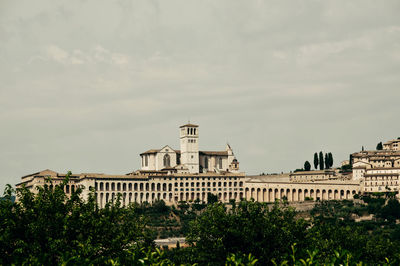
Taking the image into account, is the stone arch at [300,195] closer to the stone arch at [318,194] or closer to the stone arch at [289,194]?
the stone arch at [289,194]

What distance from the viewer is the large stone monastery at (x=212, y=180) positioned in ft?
414

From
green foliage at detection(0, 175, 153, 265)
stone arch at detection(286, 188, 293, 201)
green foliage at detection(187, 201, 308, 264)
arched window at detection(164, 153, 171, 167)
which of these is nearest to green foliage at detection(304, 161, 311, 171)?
stone arch at detection(286, 188, 293, 201)

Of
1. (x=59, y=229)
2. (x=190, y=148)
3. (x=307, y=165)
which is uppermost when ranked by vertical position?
(x=190, y=148)

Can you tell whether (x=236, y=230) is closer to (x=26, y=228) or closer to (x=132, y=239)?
(x=132, y=239)

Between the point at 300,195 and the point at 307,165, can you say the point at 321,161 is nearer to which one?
the point at 307,165

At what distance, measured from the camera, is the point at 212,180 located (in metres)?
134

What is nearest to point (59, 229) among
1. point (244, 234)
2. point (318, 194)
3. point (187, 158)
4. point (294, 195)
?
point (244, 234)

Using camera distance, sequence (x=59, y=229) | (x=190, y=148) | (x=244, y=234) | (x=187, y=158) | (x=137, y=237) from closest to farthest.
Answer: (x=59, y=229)
(x=137, y=237)
(x=244, y=234)
(x=187, y=158)
(x=190, y=148)

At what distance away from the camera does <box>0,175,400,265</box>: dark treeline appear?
30.5 metres

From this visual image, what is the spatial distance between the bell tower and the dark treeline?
8248 centimetres

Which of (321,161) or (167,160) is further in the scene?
(321,161)

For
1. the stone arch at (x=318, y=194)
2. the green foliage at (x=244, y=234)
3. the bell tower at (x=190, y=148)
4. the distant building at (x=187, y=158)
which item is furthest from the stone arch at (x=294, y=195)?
the green foliage at (x=244, y=234)

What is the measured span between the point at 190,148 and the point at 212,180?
446 inches

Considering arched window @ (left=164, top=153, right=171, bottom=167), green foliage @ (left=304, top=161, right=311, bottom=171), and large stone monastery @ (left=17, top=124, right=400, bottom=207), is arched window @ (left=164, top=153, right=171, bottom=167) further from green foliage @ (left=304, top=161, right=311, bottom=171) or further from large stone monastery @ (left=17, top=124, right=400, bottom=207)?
green foliage @ (left=304, top=161, right=311, bottom=171)
